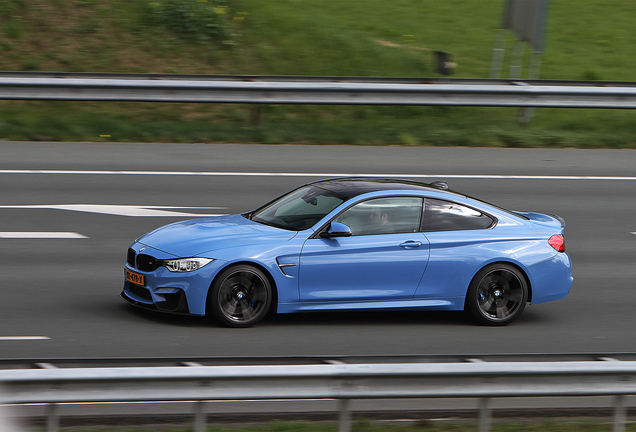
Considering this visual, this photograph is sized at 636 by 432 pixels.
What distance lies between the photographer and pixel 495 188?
1356cm

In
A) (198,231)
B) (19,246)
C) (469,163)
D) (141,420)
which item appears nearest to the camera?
(141,420)

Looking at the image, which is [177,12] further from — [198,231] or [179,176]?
[198,231]

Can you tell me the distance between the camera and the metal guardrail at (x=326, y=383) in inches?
189

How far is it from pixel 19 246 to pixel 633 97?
36.5 ft

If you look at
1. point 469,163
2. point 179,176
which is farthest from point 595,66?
point 179,176

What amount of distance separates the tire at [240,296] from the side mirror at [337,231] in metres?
0.71

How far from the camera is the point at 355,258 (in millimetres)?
8250

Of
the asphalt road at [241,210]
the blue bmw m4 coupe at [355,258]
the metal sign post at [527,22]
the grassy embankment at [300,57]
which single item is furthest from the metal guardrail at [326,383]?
the metal sign post at [527,22]

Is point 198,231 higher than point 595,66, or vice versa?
point 595,66

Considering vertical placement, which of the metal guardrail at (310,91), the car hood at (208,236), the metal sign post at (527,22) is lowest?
the car hood at (208,236)

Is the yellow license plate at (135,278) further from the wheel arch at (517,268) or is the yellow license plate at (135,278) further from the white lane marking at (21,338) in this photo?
the wheel arch at (517,268)

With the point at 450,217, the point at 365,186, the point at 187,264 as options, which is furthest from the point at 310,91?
the point at 187,264

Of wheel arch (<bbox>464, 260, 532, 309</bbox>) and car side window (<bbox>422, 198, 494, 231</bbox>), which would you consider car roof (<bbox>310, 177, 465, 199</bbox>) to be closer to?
car side window (<bbox>422, 198, 494, 231</bbox>)

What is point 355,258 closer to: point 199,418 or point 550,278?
point 550,278
